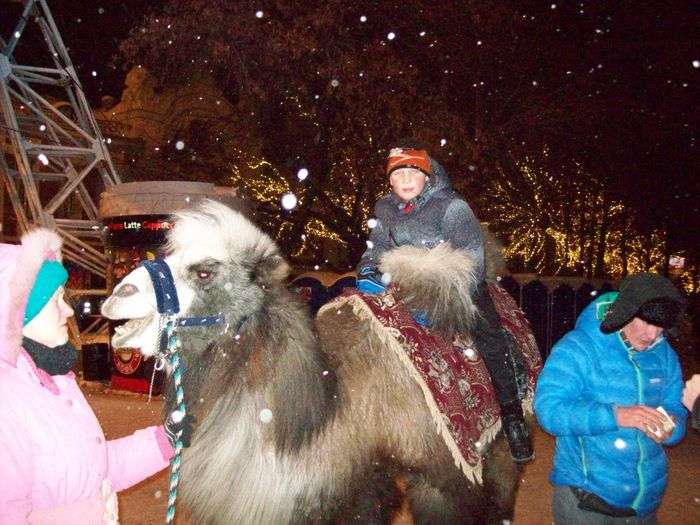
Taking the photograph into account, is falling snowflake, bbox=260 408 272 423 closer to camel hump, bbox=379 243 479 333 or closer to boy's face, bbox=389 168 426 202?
camel hump, bbox=379 243 479 333

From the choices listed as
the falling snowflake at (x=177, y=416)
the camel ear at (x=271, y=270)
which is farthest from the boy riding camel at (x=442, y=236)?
the falling snowflake at (x=177, y=416)

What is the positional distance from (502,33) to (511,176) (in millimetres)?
5185

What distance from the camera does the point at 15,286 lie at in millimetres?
1823

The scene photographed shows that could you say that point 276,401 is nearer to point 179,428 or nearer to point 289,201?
point 179,428

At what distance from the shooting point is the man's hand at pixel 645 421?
2350mm

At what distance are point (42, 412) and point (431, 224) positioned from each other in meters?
2.38

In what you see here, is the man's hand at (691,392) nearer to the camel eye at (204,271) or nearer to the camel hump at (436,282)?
the camel hump at (436,282)

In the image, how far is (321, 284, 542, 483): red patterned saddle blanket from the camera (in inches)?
114

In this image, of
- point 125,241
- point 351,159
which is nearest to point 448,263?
point 125,241

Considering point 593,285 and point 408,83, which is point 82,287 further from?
point 593,285

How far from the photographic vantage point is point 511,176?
1623cm

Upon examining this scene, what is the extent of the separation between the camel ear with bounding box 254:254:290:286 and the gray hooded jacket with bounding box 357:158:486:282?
0.83 m

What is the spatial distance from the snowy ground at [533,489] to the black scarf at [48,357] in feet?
5.45

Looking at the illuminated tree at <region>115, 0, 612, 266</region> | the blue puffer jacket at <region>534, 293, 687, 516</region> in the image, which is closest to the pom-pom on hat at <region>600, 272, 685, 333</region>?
the blue puffer jacket at <region>534, 293, 687, 516</region>
